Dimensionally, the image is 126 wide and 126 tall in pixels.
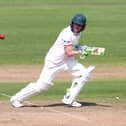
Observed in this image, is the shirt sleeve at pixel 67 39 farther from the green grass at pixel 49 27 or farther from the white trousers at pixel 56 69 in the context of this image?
the green grass at pixel 49 27

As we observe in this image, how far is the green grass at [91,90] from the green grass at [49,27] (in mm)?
4452

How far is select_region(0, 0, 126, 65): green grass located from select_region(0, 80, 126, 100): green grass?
4.45 metres

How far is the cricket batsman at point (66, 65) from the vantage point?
13711 mm

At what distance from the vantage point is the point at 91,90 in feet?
54.0

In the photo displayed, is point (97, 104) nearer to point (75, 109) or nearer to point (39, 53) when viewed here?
point (75, 109)

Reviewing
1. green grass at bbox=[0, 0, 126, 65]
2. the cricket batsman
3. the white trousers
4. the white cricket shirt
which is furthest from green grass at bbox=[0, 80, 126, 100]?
green grass at bbox=[0, 0, 126, 65]

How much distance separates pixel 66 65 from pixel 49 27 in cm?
1777

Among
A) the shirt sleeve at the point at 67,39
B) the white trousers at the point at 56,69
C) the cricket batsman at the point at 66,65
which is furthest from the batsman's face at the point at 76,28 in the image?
the white trousers at the point at 56,69

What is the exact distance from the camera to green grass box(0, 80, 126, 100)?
15586 mm

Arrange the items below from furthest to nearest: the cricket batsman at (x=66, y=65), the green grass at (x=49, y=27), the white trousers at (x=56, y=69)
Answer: the green grass at (x=49, y=27) < the white trousers at (x=56, y=69) < the cricket batsman at (x=66, y=65)

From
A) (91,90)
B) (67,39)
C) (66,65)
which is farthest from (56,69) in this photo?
(91,90)

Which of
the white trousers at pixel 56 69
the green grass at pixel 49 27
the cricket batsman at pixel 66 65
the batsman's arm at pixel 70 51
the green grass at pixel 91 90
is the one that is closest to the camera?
the batsman's arm at pixel 70 51

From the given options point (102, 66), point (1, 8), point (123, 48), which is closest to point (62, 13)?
point (1, 8)

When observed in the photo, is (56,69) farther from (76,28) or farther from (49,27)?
(49,27)
